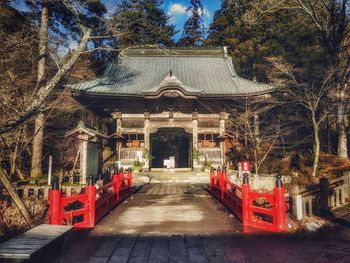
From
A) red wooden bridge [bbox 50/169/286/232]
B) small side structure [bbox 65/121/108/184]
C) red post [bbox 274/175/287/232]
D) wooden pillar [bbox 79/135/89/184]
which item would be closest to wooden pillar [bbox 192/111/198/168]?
small side structure [bbox 65/121/108/184]

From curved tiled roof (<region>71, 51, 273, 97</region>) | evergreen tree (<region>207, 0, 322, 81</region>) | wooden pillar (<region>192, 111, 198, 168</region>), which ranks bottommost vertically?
wooden pillar (<region>192, 111, 198, 168</region>)

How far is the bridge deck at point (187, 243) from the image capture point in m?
4.58

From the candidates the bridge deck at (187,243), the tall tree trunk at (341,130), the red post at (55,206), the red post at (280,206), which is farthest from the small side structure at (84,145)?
the tall tree trunk at (341,130)

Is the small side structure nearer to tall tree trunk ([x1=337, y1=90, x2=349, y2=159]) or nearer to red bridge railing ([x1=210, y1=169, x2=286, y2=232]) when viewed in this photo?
red bridge railing ([x1=210, y1=169, x2=286, y2=232])

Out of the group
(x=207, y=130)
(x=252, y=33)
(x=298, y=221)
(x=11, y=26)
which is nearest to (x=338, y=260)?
(x=298, y=221)

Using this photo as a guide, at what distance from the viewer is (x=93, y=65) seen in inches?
1062

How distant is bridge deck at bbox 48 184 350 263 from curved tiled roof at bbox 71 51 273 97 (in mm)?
12633

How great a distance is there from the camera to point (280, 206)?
5809 mm

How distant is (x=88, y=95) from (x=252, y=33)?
65.8 feet

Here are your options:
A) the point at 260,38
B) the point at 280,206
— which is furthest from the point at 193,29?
the point at 280,206

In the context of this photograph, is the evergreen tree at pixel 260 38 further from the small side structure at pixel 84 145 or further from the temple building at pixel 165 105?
the small side structure at pixel 84 145

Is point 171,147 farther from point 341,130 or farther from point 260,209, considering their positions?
point 260,209

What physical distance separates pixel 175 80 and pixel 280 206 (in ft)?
48.9

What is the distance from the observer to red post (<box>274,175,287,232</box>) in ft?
19.1
